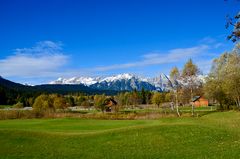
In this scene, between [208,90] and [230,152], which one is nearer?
[230,152]

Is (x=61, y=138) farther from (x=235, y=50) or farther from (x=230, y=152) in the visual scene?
(x=235, y=50)

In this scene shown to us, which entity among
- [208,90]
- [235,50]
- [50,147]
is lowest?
[50,147]

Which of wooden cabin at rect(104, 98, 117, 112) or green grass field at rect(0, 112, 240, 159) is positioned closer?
green grass field at rect(0, 112, 240, 159)

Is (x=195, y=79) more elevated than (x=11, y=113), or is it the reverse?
(x=195, y=79)

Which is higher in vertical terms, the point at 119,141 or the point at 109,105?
the point at 109,105

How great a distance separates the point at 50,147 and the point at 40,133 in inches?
317

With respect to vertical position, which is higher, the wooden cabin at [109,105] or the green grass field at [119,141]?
the wooden cabin at [109,105]

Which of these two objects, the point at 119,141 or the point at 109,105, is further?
the point at 109,105

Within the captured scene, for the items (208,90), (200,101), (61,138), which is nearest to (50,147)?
(61,138)

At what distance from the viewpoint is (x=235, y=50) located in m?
69.3

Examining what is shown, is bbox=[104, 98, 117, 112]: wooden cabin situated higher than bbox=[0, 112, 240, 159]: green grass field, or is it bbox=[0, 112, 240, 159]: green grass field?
bbox=[104, 98, 117, 112]: wooden cabin

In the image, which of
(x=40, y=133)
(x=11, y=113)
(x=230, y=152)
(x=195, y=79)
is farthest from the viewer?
(x=195, y=79)

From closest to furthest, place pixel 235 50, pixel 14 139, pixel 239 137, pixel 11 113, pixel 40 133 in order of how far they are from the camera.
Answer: pixel 239 137 → pixel 14 139 → pixel 40 133 → pixel 235 50 → pixel 11 113

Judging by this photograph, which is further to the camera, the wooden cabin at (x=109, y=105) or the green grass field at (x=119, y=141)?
the wooden cabin at (x=109, y=105)
